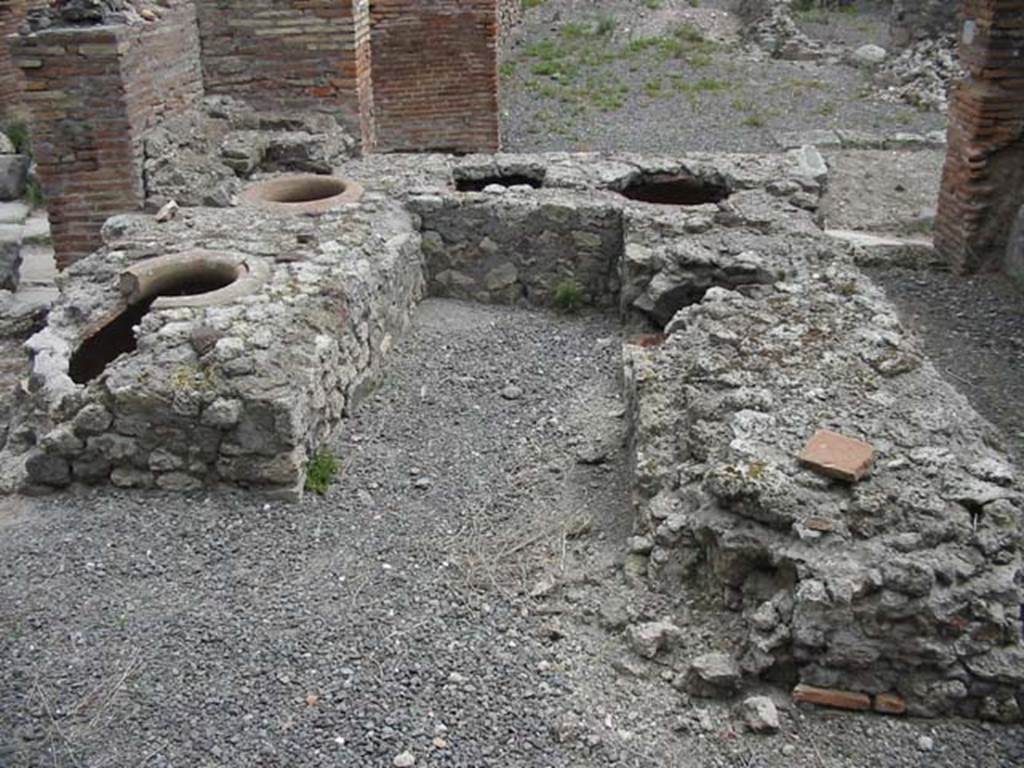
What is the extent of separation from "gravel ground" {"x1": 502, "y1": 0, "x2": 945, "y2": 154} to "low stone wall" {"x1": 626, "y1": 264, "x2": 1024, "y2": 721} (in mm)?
7139

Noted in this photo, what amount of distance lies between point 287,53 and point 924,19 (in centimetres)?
979

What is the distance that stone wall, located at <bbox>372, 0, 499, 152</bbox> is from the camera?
994 cm

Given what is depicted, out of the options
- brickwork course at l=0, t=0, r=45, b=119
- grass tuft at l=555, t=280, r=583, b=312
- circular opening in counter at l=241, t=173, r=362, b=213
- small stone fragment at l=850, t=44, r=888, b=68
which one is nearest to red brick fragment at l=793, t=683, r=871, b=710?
grass tuft at l=555, t=280, r=583, b=312

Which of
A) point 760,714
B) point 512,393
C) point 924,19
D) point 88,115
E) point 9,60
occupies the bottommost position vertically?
point 512,393

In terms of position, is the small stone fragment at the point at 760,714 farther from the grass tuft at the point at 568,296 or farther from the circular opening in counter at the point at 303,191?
the circular opening in counter at the point at 303,191

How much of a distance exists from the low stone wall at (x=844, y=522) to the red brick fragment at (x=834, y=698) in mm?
23

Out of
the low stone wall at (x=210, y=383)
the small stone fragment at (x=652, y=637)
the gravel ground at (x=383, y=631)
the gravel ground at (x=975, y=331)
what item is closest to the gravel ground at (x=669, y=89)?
the gravel ground at (x=975, y=331)

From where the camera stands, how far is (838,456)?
3557 millimetres

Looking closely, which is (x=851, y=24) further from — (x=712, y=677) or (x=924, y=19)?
(x=712, y=677)

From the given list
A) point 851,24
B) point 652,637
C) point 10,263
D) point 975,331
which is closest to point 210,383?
point 652,637

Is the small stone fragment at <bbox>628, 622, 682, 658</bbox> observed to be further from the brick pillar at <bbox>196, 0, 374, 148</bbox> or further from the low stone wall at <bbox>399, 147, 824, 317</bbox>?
the brick pillar at <bbox>196, 0, 374, 148</bbox>

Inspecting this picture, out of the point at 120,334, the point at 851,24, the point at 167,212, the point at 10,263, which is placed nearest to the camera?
the point at 120,334

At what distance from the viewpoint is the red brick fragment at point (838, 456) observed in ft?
11.4

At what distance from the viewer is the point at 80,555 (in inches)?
157
